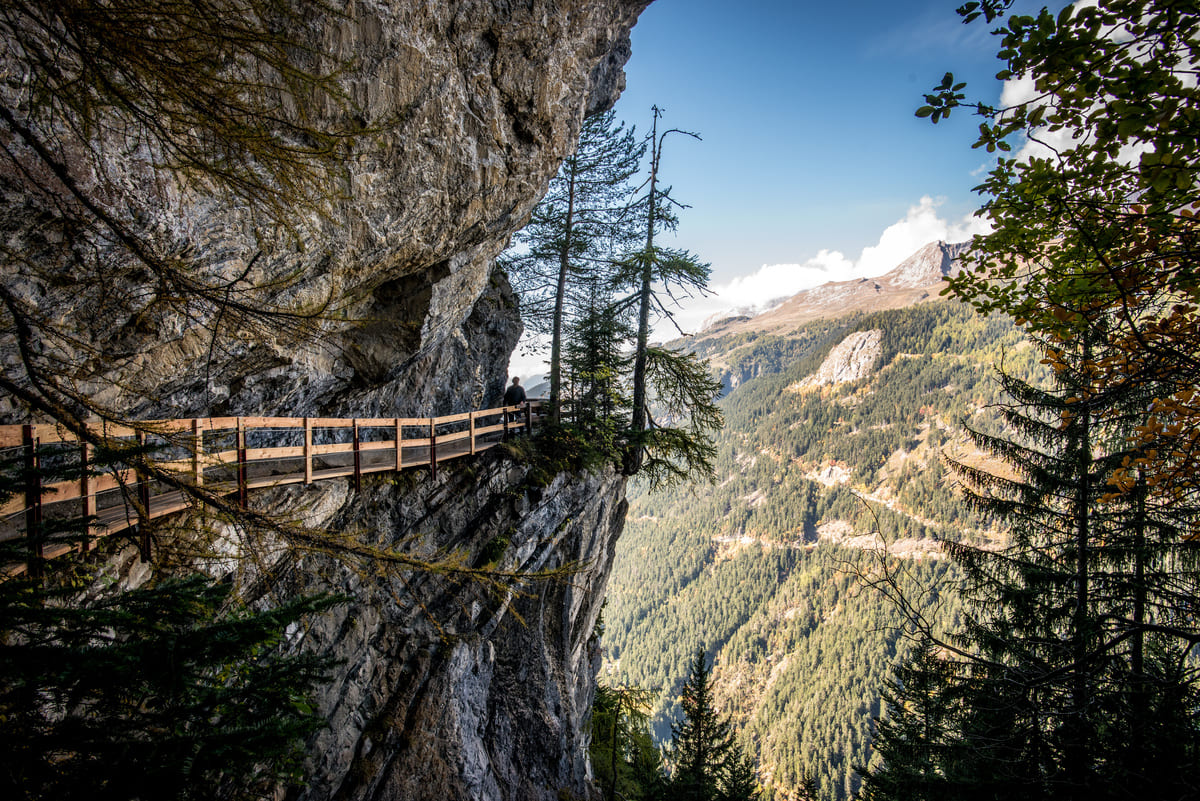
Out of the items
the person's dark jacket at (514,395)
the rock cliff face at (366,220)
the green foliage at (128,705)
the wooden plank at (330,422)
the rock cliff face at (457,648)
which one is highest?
the rock cliff face at (366,220)

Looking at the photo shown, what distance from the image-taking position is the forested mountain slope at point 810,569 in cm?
9631

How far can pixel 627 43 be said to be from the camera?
12.8 m

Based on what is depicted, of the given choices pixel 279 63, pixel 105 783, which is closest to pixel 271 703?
pixel 105 783

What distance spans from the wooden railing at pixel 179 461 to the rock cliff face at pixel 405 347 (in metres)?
0.54

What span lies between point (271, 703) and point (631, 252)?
12.4m

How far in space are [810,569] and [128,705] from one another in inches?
6543

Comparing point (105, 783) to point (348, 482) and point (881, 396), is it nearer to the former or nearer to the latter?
point (348, 482)

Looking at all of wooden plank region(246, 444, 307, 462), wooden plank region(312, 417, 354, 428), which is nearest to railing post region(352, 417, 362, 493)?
wooden plank region(312, 417, 354, 428)

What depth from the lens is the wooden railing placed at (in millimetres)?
2684

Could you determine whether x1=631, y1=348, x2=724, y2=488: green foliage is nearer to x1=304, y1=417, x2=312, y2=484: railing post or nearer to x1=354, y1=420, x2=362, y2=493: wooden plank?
x1=354, y1=420, x2=362, y2=493: wooden plank

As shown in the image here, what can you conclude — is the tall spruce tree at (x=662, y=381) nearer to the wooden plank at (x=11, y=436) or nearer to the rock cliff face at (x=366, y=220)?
the rock cliff face at (x=366, y=220)

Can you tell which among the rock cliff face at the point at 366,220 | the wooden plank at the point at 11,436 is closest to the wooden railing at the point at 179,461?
the wooden plank at the point at 11,436

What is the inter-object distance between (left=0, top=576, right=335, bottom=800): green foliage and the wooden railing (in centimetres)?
36

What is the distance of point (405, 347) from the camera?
9234 millimetres
